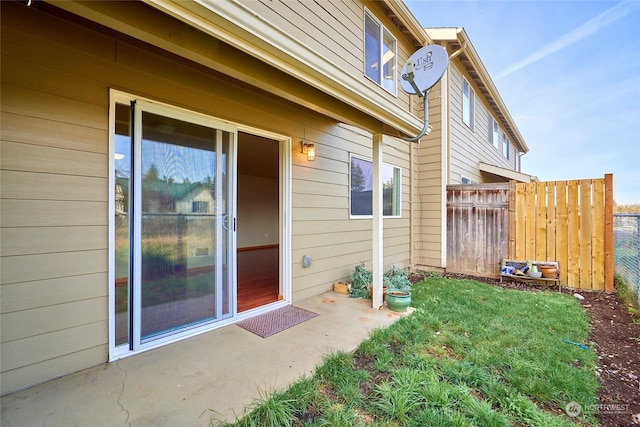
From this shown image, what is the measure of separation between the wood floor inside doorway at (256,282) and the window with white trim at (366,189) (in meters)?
1.88

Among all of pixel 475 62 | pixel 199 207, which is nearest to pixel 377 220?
pixel 199 207

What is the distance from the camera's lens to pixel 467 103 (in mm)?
7445

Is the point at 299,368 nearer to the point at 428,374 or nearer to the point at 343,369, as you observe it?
the point at 343,369

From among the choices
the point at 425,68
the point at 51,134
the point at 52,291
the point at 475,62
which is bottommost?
the point at 52,291

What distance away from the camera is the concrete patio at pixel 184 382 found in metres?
1.61

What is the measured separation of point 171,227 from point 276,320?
1.52 metres

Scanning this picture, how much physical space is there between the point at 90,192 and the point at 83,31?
1.21 m

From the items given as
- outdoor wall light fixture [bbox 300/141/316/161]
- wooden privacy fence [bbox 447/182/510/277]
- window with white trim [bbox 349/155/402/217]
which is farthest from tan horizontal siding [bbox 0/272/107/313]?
wooden privacy fence [bbox 447/182/510/277]

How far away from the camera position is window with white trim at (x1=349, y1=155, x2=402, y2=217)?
4789 millimetres

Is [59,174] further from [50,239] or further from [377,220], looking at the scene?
[377,220]

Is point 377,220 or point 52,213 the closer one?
point 52,213

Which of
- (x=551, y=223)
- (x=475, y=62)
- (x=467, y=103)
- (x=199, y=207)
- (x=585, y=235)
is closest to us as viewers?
(x=199, y=207)

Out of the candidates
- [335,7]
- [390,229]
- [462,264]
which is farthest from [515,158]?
[335,7]

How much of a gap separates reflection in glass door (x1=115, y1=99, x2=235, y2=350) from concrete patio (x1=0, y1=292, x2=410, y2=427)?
0.30 metres
